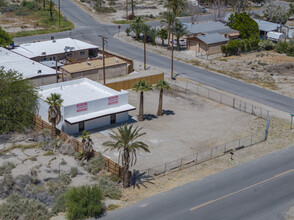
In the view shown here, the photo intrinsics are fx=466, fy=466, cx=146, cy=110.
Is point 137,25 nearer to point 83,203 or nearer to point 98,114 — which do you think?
point 98,114

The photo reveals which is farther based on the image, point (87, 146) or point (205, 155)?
point (205, 155)

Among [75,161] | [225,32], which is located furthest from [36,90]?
[225,32]

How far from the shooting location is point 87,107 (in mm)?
54188

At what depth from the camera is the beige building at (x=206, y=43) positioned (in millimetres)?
93375

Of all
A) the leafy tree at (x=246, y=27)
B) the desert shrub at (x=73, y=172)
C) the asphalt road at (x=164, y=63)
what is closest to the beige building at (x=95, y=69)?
the asphalt road at (x=164, y=63)

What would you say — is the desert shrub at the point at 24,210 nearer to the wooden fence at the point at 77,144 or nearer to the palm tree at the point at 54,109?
the wooden fence at the point at 77,144

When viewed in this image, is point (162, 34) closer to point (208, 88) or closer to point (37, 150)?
point (208, 88)

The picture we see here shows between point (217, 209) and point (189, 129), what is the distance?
18406 millimetres

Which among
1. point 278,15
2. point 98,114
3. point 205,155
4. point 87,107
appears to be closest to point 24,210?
point 87,107

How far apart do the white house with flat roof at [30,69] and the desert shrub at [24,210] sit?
28591 millimetres

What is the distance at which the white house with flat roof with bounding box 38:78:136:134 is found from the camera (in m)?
52.9

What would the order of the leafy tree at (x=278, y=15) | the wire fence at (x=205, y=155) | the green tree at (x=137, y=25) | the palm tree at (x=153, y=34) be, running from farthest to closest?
1. the leafy tree at (x=278, y=15)
2. the green tree at (x=137, y=25)
3. the palm tree at (x=153, y=34)
4. the wire fence at (x=205, y=155)

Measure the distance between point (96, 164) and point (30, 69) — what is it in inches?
1056

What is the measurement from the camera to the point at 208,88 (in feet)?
236
